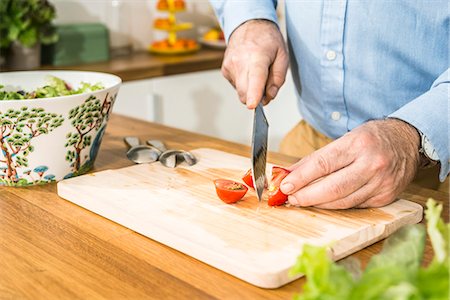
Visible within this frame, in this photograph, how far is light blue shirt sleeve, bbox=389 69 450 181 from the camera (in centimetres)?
96

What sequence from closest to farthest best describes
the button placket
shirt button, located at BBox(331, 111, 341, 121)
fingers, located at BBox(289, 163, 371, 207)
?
fingers, located at BBox(289, 163, 371, 207)
the button placket
shirt button, located at BBox(331, 111, 341, 121)

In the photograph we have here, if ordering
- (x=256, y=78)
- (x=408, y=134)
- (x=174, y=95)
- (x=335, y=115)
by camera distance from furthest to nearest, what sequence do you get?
(x=174, y=95), (x=335, y=115), (x=256, y=78), (x=408, y=134)

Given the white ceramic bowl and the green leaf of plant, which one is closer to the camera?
the green leaf of plant

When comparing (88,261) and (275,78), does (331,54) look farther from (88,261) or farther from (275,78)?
(88,261)

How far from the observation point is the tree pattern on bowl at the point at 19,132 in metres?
0.97

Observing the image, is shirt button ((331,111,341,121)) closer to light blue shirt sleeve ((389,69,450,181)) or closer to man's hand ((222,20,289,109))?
man's hand ((222,20,289,109))

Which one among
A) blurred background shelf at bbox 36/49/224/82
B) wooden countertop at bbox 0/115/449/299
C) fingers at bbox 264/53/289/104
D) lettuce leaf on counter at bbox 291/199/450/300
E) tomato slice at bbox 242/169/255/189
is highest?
lettuce leaf on counter at bbox 291/199/450/300

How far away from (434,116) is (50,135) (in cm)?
62

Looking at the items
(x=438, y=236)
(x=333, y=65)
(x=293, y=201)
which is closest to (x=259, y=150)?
(x=293, y=201)

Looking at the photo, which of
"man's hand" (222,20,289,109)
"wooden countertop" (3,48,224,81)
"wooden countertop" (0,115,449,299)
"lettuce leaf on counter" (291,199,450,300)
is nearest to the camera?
"lettuce leaf on counter" (291,199,450,300)

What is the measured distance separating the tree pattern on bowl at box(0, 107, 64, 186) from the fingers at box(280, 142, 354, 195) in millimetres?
395

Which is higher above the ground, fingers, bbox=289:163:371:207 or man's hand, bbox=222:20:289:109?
man's hand, bbox=222:20:289:109

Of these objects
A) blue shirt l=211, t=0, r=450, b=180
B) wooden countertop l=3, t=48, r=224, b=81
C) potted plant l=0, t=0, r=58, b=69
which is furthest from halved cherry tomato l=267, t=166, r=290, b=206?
potted plant l=0, t=0, r=58, b=69

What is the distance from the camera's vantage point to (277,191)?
3.00ft
